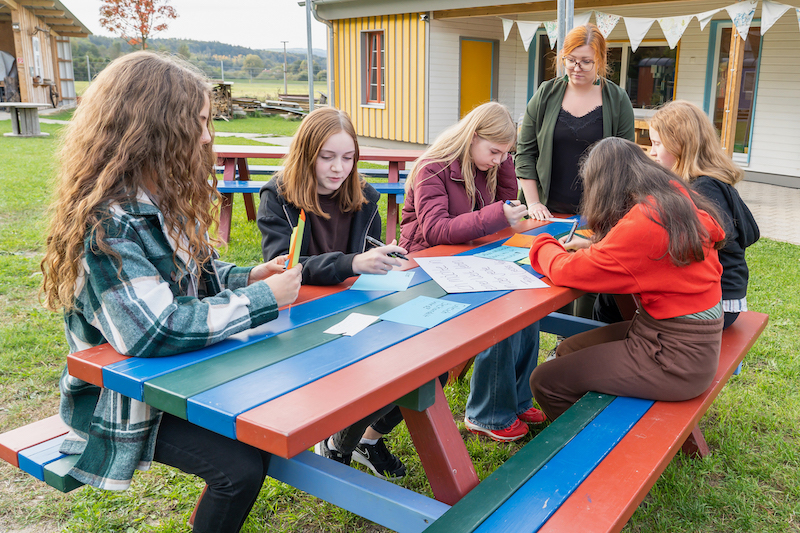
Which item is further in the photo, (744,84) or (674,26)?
(744,84)

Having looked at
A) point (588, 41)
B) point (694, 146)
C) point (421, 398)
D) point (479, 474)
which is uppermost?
point (588, 41)

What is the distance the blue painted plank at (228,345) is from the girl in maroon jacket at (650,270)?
61cm

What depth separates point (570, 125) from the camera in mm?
→ 3420

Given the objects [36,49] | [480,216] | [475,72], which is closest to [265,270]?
[480,216]

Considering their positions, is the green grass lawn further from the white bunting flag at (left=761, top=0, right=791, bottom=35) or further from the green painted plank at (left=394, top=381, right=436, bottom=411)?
the white bunting flag at (left=761, top=0, right=791, bottom=35)

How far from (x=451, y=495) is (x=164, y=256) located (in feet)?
3.19

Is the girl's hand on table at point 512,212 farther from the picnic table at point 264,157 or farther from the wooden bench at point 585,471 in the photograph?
the picnic table at point 264,157

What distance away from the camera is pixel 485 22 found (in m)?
13.4

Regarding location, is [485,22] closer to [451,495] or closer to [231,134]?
[231,134]

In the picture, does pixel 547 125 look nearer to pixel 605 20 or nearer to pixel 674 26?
pixel 605 20

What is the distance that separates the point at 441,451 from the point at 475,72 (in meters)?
12.7

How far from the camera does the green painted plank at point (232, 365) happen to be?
4.23 feet

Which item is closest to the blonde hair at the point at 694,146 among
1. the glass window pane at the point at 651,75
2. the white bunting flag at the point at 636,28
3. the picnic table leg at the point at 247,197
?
the picnic table leg at the point at 247,197

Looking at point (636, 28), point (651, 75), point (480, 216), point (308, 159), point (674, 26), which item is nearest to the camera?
point (308, 159)
